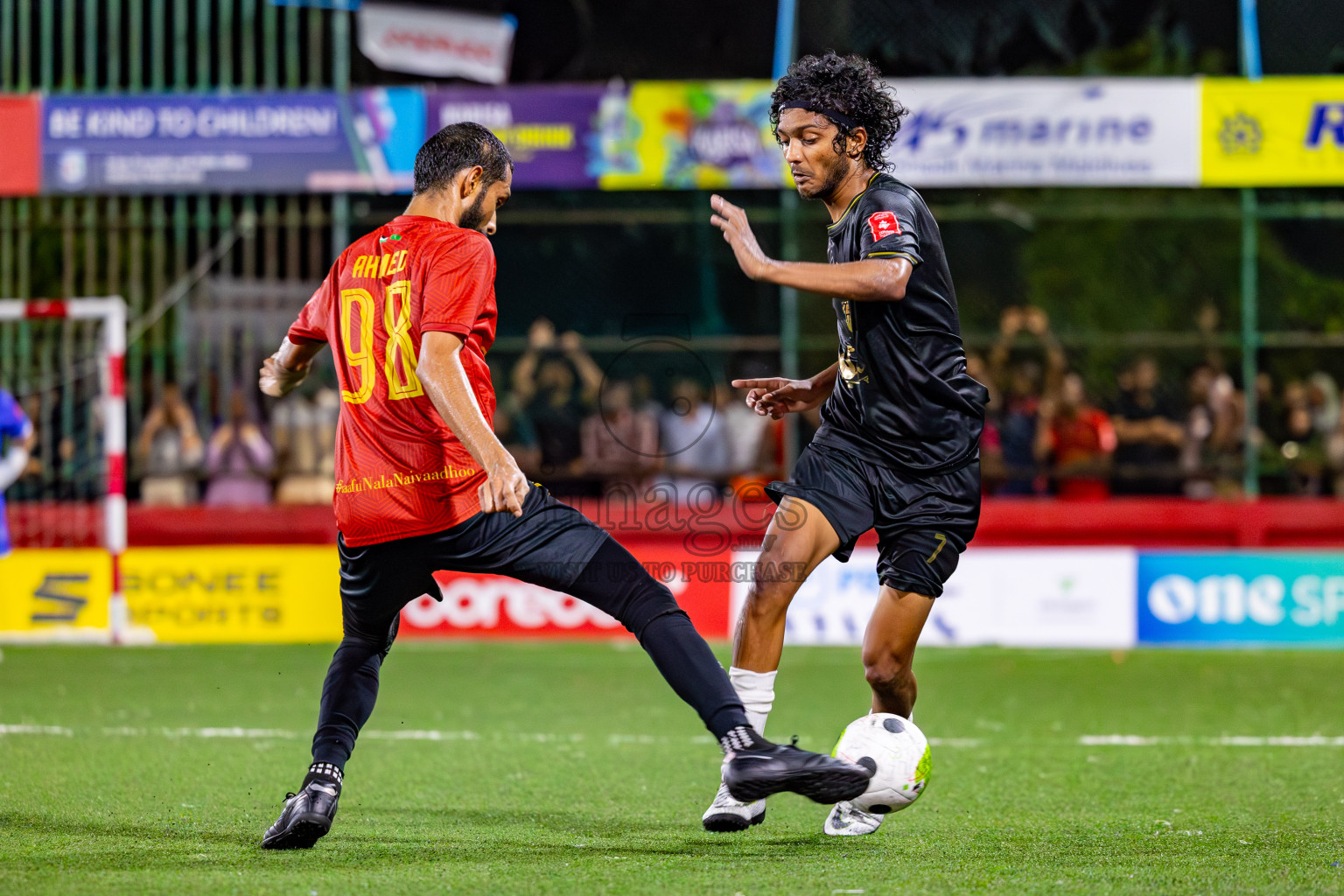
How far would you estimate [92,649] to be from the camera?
1234cm

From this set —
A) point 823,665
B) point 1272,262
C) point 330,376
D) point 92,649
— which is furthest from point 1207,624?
point 92,649

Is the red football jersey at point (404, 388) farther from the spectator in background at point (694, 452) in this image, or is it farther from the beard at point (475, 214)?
the spectator in background at point (694, 452)

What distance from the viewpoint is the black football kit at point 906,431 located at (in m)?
5.11

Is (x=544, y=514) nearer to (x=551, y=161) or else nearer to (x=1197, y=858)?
(x=1197, y=858)

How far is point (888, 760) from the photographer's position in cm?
503

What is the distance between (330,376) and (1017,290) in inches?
279

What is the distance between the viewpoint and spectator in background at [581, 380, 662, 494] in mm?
13883

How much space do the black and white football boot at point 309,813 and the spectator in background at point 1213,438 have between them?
10.6 meters

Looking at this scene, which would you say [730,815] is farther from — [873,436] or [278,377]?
[278,377]

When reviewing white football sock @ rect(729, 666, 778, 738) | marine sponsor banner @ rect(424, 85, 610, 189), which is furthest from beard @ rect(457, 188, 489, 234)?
marine sponsor banner @ rect(424, 85, 610, 189)

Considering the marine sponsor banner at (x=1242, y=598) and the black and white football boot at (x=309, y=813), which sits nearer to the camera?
the black and white football boot at (x=309, y=813)

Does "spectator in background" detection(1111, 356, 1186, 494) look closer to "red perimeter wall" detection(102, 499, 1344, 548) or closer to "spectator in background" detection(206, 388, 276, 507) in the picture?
"red perimeter wall" detection(102, 499, 1344, 548)

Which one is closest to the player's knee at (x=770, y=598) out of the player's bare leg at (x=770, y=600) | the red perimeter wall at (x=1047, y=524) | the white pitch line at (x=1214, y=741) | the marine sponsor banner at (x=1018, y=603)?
the player's bare leg at (x=770, y=600)

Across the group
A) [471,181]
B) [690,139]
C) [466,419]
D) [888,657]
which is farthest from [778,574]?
[690,139]
